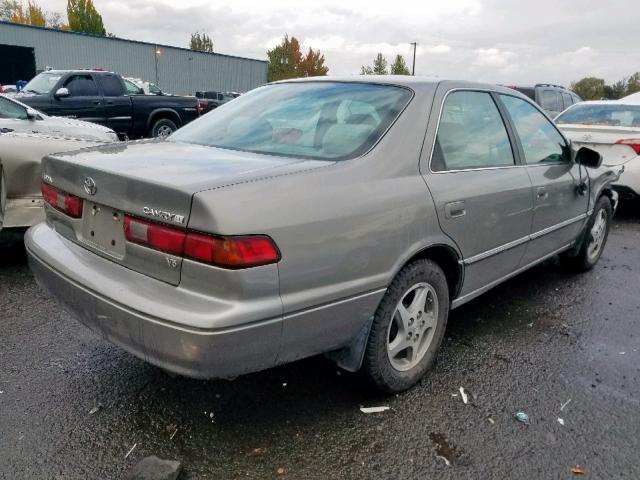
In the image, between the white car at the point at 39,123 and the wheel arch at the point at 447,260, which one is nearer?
the wheel arch at the point at 447,260

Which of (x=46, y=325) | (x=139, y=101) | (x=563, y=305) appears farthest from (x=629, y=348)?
(x=139, y=101)

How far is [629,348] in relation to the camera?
336 centimetres

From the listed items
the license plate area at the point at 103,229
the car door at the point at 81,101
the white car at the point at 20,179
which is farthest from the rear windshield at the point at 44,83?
the license plate area at the point at 103,229

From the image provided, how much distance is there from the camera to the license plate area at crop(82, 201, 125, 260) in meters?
2.21

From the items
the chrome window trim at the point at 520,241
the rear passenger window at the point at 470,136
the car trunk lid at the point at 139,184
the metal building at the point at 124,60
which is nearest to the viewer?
the car trunk lid at the point at 139,184

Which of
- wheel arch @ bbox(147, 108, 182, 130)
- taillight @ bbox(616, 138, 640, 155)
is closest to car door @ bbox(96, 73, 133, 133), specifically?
wheel arch @ bbox(147, 108, 182, 130)

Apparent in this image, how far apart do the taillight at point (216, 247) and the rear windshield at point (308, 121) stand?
68 cm

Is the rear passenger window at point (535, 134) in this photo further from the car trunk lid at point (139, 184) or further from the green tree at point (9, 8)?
the green tree at point (9, 8)

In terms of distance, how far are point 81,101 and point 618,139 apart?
972cm

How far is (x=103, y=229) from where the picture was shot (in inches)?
90.4

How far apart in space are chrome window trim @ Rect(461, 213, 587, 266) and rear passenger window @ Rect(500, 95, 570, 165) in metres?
0.47

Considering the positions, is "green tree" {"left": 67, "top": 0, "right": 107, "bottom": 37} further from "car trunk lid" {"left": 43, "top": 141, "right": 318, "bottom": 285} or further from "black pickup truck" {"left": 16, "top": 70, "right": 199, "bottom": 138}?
"car trunk lid" {"left": 43, "top": 141, "right": 318, "bottom": 285}

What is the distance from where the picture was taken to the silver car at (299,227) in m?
1.94

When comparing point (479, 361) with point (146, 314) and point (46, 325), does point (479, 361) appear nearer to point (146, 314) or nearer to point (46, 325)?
point (146, 314)
